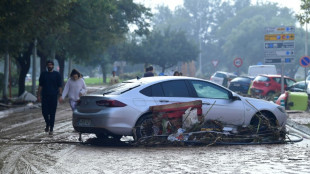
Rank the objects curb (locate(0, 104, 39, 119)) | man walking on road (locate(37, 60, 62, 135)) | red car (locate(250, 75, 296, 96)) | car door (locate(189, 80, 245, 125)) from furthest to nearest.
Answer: red car (locate(250, 75, 296, 96)), curb (locate(0, 104, 39, 119)), man walking on road (locate(37, 60, 62, 135)), car door (locate(189, 80, 245, 125))

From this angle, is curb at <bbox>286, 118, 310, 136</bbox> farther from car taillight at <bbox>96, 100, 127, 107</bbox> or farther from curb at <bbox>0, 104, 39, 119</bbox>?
curb at <bbox>0, 104, 39, 119</bbox>

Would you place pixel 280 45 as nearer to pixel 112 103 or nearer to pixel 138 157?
pixel 112 103

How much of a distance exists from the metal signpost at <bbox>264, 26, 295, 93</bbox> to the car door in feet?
44.4

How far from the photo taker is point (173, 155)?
1028 centimetres

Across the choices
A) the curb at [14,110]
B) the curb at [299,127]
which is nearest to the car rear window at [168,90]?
the curb at [299,127]

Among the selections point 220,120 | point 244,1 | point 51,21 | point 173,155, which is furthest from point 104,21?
point 244,1

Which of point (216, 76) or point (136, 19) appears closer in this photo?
point (136, 19)

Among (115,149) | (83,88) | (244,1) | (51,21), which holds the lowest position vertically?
(115,149)

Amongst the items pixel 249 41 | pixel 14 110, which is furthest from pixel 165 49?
pixel 14 110

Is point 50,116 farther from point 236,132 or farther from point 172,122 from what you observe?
point 236,132

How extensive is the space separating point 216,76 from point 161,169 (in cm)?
3755

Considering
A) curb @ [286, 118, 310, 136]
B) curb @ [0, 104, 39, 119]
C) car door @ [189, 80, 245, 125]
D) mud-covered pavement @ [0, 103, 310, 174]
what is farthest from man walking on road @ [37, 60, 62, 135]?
curb @ [0, 104, 39, 119]

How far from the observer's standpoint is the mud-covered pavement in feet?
28.7

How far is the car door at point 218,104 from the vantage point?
12.6 metres
